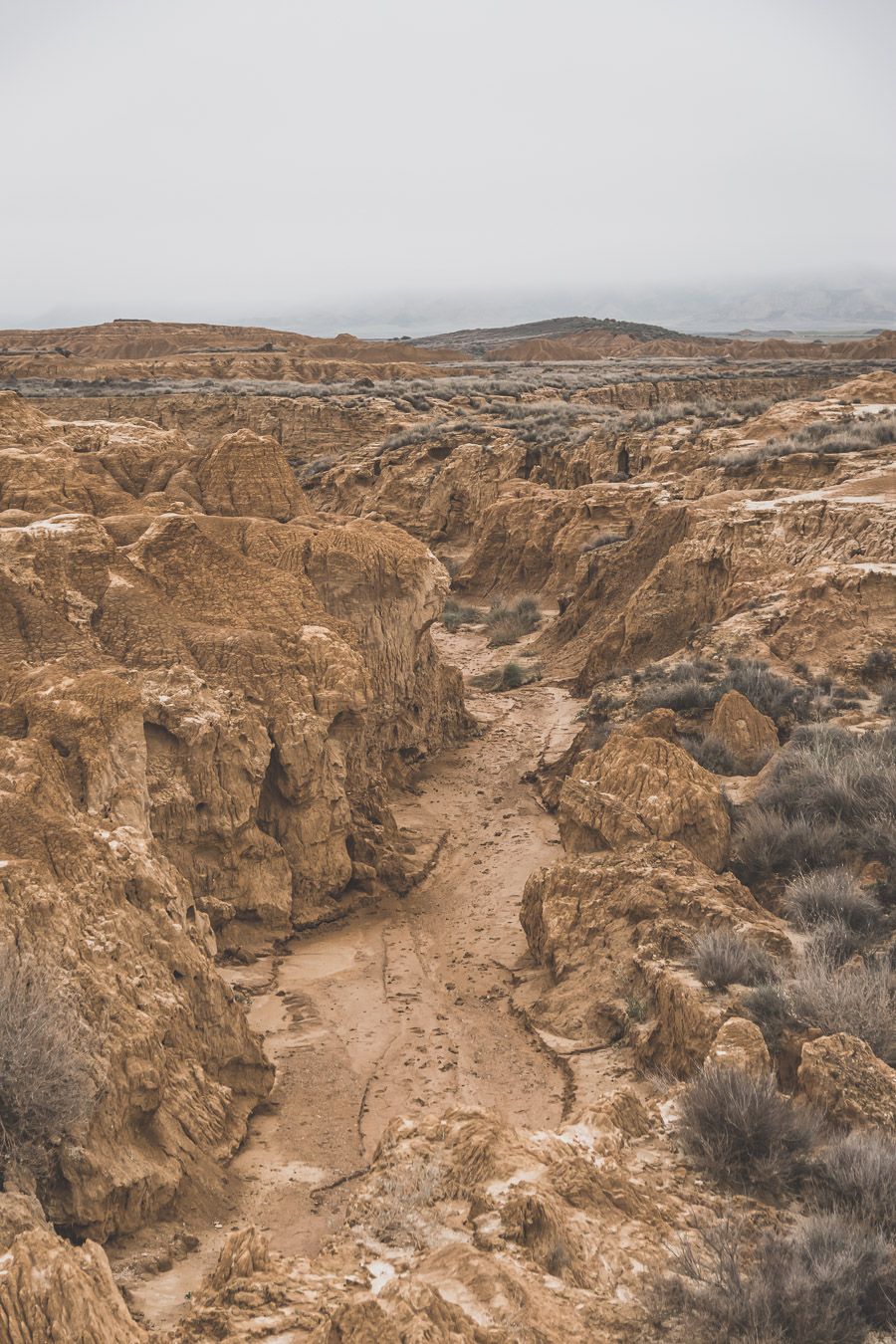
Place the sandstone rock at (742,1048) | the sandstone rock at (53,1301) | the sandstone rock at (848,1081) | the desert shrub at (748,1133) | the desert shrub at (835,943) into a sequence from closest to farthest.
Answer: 1. the sandstone rock at (53,1301)
2. the desert shrub at (748,1133)
3. the sandstone rock at (848,1081)
4. the sandstone rock at (742,1048)
5. the desert shrub at (835,943)

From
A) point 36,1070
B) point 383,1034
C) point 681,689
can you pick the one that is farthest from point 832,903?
point 36,1070

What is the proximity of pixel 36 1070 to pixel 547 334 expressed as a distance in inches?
4750

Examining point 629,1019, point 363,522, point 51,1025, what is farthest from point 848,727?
point 51,1025

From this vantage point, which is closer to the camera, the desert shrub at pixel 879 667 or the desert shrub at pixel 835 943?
the desert shrub at pixel 835 943

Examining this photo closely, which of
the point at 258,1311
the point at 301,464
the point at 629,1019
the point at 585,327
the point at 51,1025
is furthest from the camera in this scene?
the point at 585,327

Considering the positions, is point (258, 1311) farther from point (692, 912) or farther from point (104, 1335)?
point (692, 912)

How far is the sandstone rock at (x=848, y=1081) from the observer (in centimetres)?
508

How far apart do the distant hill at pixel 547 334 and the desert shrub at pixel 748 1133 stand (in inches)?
3619

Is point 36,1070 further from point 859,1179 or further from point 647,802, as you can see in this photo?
point 647,802

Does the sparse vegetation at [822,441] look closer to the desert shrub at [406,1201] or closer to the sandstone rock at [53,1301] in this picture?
the desert shrub at [406,1201]

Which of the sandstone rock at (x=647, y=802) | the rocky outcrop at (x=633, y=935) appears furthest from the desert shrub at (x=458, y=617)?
the rocky outcrop at (x=633, y=935)

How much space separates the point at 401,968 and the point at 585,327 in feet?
394

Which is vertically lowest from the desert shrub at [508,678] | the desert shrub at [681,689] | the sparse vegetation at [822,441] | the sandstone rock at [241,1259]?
the desert shrub at [508,678]

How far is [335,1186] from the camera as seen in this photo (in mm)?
5762
